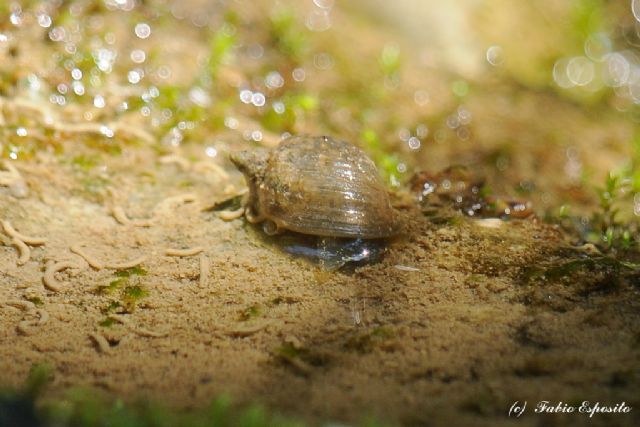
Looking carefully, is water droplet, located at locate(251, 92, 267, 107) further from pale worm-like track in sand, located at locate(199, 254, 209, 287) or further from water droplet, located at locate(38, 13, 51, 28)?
pale worm-like track in sand, located at locate(199, 254, 209, 287)

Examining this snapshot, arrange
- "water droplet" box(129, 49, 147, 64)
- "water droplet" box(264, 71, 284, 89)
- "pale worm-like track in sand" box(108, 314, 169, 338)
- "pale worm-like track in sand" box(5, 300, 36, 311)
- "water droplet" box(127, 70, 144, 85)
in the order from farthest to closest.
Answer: "water droplet" box(264, 71, 284, 89)
"water droplet" box(129, 49, 147, 64)
"water droplet" box(127, 70, 144, 85)
"pale worm-like track in sand" box(5, 300, 36, 311)
"pale worm-like track in sand" box(108, 314, 169, 338)

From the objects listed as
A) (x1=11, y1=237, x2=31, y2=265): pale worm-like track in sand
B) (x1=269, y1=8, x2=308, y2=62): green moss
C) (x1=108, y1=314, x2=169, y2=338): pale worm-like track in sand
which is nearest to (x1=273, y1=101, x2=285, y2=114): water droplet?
(x1=269, y1=8, x2=308, y2=62): green moss

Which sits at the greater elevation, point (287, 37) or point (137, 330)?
point (287, 37)

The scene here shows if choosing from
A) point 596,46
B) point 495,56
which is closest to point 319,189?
point 495,56

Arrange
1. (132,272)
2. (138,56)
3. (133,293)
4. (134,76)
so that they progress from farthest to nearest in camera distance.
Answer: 1. (138,56)
2. (134,76)
3. (132,272)
4. (133,293)

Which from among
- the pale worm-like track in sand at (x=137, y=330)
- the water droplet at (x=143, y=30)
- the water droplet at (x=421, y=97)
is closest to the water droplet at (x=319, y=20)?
the water droplet at (x=421, y=97)

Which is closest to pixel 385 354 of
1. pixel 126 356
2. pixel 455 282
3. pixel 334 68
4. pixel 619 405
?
pixel 455 282

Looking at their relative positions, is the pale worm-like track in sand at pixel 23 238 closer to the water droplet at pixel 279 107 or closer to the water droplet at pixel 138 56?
the water droplet at pixel 138 56

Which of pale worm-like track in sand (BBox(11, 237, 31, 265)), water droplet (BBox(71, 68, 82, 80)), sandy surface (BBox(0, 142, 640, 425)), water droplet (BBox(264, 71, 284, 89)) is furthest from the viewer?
water droplet (BBox(264, 71, 284, 89))

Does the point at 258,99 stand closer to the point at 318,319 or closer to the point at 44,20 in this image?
the point at 44,20
